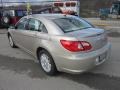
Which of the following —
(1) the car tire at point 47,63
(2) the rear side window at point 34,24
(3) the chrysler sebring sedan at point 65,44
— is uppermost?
(2) the rear side window at point 34,24

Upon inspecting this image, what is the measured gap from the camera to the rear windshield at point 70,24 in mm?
4690

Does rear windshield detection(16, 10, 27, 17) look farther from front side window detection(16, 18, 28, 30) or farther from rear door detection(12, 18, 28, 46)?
front side window detection(16, 18, 28, 30)

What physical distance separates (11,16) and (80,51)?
980 centimetres

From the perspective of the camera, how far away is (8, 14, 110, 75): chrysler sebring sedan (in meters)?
4.14

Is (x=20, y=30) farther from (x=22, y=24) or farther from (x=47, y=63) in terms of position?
(x=47, y=63)

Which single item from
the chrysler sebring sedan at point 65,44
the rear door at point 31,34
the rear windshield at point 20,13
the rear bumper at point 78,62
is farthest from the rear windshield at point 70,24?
the rear windshield at point 20,13

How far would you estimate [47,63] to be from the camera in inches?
188

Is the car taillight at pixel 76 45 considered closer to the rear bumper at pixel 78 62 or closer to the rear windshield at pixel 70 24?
the rear bumper at pixel 78 62

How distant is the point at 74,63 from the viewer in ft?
13.5

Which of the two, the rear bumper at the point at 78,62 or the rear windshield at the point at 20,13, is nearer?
the rear bumper at the point at 78,62

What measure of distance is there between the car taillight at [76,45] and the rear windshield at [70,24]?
0.47 m

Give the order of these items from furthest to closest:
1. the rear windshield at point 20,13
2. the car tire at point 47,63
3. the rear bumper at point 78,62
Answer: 1. the rear windshield at point 20,13
2. the car tire at point 47,63
3. the rear bumper at point 78,62

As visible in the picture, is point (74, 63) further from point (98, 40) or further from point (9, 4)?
point (9, 4)

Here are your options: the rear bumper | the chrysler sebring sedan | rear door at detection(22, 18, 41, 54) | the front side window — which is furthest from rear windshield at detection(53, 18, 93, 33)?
the front side window
